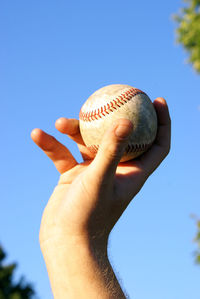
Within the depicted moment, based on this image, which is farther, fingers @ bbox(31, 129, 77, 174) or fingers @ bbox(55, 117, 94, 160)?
fingers @ bbox(55, 117, 94, 160)

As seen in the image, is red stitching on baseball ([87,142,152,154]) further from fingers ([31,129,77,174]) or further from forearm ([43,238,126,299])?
forearm ([43,238,126,299])

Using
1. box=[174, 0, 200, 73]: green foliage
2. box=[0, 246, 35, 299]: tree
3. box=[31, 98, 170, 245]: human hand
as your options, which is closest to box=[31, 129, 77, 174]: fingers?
box=[31, 98, 170, 245]: human hand

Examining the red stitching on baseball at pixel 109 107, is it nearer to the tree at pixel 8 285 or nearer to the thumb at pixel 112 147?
the thumb at pixel 112 147

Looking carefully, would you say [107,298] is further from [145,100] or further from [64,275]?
[145,100]

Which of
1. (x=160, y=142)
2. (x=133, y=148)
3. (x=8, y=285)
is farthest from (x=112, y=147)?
(x=8, y=285)

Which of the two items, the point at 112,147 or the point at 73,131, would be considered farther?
the point at 73,131

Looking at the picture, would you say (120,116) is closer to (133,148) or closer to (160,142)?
(133,148)
